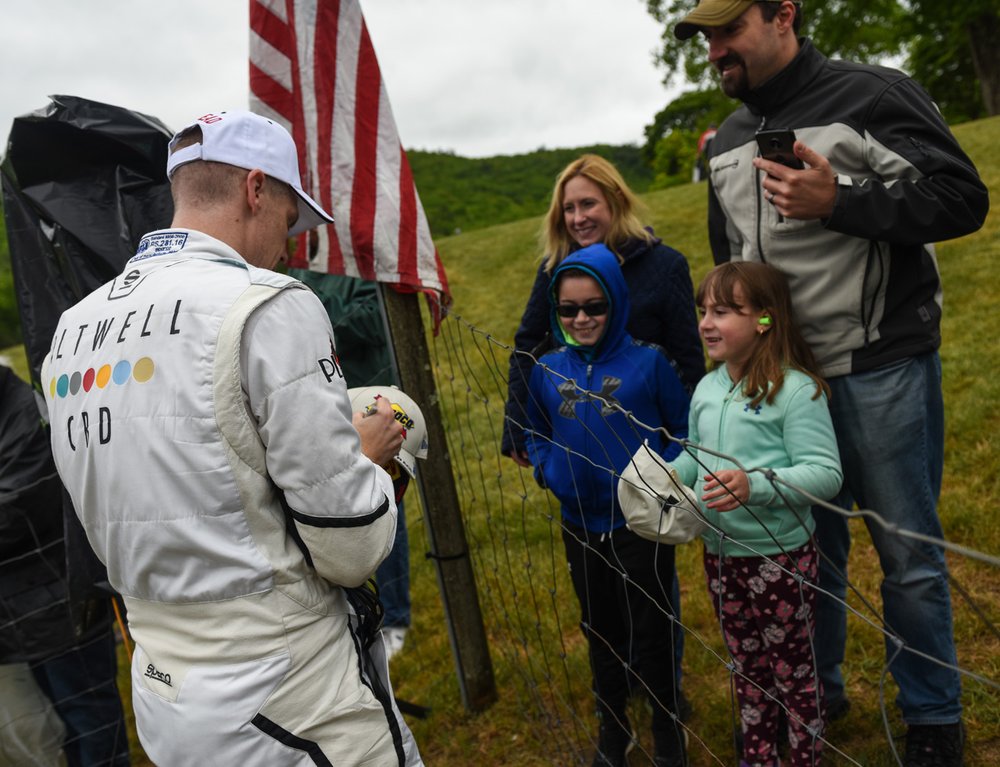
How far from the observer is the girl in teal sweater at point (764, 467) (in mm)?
2250

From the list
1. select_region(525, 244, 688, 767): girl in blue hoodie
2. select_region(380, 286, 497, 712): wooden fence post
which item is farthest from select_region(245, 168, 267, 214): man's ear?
select_region(380, 286, 497, 712): wooden fence post

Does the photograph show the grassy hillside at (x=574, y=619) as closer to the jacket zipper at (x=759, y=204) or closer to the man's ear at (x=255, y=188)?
the jacket zipper at (x=759, y=204)

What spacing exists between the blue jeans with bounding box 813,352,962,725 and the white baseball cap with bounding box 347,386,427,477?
125 centimetres

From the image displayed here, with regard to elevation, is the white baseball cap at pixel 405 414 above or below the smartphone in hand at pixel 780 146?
below

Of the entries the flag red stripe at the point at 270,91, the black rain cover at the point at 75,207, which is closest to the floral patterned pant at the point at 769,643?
the flag red stripe at the point at 270,91

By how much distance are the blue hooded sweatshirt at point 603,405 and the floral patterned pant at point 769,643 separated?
1.46 ft

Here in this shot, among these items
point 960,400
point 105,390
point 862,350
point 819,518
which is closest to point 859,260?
point 862,350

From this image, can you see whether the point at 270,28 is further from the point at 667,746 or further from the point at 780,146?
the point at 667,746

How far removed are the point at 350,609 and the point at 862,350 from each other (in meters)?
1.62

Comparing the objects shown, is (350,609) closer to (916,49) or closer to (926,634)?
(926,634)

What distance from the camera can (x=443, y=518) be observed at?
323cm

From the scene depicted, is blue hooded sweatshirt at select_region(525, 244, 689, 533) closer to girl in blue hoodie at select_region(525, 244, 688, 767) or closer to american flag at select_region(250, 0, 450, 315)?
girl in blue hoodie at select_region(525, 244, 688, 767)

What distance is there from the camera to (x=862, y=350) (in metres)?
2.31

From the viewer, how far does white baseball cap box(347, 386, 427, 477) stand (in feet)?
7.14
